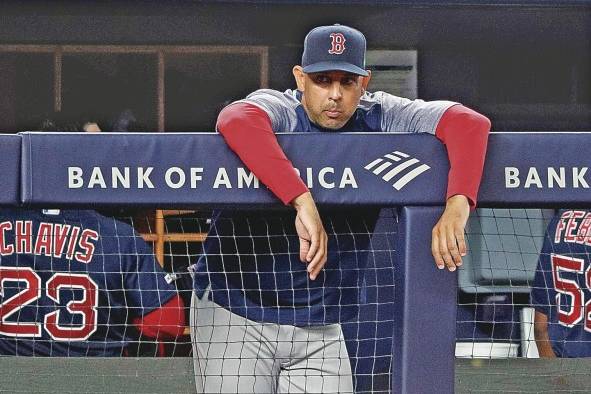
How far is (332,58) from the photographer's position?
2.36 m

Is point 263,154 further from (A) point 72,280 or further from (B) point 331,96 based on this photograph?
(A) point 72,280

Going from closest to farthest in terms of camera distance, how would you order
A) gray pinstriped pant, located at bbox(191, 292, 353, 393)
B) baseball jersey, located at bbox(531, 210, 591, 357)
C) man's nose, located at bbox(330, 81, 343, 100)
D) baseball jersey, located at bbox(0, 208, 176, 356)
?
1. man's nose, located at bbox(330, 81, 343, 100)
2. gray pinstriped pant, located at bbox(191, 292, 353, 393)
3. baseball jersey, located at bbox(531, 210, 591, 357)
4. baseball jersey, located at bbox(0, 208, 176, 356)

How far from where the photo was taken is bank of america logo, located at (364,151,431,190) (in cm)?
216

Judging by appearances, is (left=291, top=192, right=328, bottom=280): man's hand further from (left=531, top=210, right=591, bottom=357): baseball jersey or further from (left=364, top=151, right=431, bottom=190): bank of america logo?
(left=531, top=210, right=591, bottom=357): baseball jersey

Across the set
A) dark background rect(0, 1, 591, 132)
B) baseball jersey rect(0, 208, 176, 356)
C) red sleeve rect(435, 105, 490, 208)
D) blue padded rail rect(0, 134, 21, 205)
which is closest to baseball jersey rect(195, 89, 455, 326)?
red sleeve rect(435, 105, 490, 208)

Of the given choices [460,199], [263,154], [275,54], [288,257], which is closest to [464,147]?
[460,199]

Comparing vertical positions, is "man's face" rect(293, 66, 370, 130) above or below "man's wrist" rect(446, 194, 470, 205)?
above

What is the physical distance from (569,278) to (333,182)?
219 cm

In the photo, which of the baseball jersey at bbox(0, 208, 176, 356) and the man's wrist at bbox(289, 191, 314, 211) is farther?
the baseball jersey at bbox(0, 208, 176, 356)

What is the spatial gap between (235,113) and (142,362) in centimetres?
289

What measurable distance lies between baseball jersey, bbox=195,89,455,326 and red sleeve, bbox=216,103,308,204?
0.22m

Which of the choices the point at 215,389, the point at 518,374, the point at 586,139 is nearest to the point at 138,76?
the point at 518,374

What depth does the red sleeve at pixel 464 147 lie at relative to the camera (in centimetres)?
212

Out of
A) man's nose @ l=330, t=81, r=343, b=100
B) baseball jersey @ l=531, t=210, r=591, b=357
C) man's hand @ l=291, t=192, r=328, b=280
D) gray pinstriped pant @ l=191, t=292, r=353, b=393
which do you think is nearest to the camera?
man's hand @ l=291, t=192, r=328, b=280
